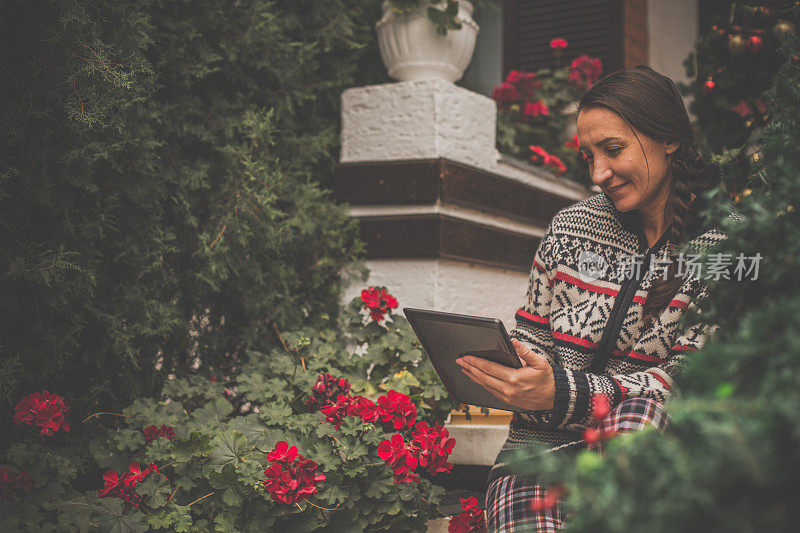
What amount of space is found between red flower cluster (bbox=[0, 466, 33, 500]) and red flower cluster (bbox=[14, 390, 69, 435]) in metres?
0.13

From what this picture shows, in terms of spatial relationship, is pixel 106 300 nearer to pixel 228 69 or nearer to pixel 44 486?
pixel 44 486

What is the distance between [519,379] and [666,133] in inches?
27.3

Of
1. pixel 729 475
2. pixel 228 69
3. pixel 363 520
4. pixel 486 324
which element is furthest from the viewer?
pixel 228 69

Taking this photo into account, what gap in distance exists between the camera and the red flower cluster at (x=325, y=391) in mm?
1926

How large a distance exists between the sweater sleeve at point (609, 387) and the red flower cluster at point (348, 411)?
1.55 feet

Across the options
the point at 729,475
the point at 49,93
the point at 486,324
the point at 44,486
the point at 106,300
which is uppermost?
the point at 49,93

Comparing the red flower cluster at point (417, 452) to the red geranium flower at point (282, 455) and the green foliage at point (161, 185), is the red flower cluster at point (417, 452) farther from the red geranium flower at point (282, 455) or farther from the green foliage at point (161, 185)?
the green foliage at point (161, 185)

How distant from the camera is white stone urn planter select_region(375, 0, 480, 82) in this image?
2984 mm

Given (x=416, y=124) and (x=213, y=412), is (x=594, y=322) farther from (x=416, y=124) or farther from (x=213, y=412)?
(x=416, y=124)

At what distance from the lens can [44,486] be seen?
164cm

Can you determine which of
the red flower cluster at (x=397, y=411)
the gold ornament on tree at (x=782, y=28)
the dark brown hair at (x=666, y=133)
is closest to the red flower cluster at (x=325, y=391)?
the red flower cluster at (x=397, y=411)

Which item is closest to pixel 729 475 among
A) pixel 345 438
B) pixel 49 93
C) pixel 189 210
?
pixel 345 438

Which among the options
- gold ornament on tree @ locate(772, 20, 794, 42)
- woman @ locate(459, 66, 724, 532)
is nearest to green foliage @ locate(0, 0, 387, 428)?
woman @ locate(459, 66, 724, 532)

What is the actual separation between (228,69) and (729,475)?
2.29 m
